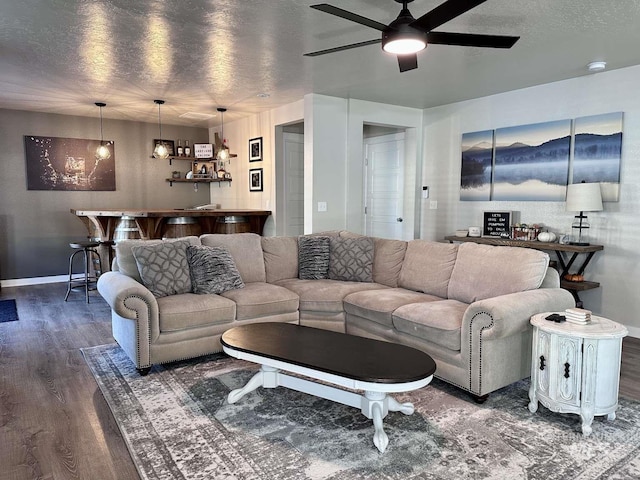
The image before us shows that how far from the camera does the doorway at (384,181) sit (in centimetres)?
642

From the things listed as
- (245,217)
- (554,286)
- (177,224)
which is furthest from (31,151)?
(554,286)

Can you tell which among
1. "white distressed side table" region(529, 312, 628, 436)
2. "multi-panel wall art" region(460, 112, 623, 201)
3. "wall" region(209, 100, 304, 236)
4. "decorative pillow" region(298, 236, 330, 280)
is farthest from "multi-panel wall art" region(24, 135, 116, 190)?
"white distressed side table" region(529, 312, 628, 436)

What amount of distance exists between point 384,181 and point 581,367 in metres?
4.50

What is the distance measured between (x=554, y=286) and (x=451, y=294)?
73cm

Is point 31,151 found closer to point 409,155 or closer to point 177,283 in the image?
point 177,283

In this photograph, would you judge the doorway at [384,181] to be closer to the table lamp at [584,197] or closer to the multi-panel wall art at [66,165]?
the table lamp at [584,197]

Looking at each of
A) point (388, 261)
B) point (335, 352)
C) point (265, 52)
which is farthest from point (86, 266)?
point (335, 352)

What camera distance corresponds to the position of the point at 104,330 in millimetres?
4309

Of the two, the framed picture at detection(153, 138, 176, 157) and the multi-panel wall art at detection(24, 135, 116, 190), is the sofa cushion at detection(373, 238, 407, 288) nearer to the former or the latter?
the framed picture at detection(153, 138, 176, 157)

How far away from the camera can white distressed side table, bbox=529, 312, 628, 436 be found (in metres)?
2.40

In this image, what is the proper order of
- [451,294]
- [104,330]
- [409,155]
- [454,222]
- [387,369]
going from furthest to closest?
[409,155] → [454,222] → [104,330] → [451,294] → [387,369]

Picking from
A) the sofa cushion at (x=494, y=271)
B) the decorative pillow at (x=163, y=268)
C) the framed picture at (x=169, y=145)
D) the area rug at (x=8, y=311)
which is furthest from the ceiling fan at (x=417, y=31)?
the framed picture at (x=169, y=145)

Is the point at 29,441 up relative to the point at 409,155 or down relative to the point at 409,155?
down

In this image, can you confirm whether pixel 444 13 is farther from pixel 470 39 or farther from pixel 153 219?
pixel 153 219
